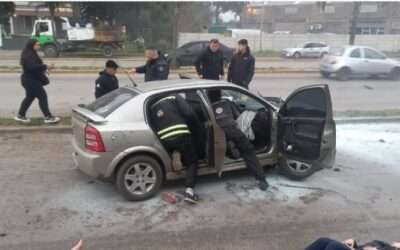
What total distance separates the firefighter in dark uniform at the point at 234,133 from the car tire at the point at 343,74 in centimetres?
1291

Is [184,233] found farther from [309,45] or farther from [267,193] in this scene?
[309,45]

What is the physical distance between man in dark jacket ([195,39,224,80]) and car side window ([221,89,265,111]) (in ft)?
9.08

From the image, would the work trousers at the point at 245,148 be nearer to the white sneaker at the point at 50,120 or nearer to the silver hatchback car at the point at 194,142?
the silver hatchback car at the point at 194,142

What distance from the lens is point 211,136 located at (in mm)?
4883

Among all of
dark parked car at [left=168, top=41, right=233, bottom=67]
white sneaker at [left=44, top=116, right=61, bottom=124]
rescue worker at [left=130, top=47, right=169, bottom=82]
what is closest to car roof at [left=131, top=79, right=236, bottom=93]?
rescue worker at [left=130, top=47, right=169, bottom=82]

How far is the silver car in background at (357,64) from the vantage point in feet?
56.2

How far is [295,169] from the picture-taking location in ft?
18.3

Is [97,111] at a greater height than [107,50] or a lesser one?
lesser

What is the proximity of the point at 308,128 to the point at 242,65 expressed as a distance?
3.45 metres

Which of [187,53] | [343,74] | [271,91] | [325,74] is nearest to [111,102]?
[271,91]

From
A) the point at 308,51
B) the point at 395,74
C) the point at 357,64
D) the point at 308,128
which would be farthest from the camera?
the point at 308,51

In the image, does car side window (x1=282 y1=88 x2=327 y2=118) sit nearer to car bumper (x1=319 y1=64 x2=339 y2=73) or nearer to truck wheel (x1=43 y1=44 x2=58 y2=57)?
car bumper (x1=319 y1=64 x2=339 y2=73)

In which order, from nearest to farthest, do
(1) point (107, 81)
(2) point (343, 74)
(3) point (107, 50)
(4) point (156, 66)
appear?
1. (1) point (107, 81)
2. (4) point (156, 66)
3. (2) point (343, 74)
4. (3) point (107, 50)

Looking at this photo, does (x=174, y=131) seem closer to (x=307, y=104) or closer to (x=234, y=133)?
(x=234, y=133)
